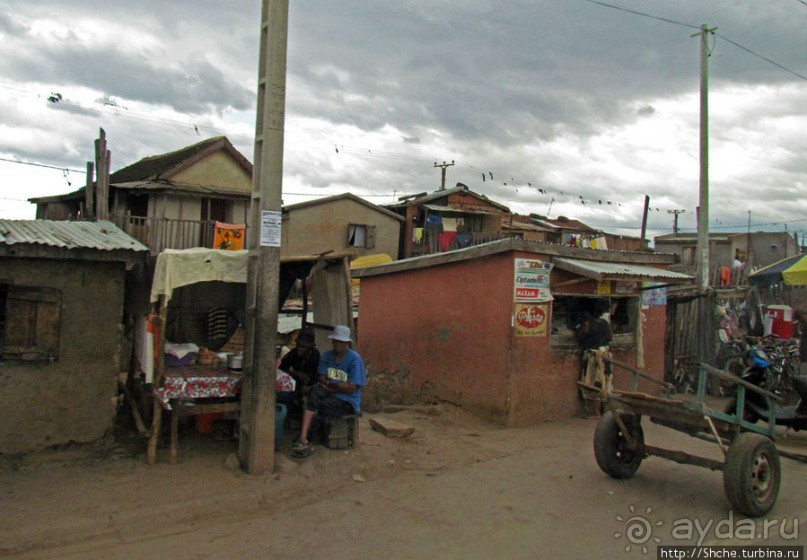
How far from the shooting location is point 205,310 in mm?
9461

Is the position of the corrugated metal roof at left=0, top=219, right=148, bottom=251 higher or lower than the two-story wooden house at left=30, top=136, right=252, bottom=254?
lower

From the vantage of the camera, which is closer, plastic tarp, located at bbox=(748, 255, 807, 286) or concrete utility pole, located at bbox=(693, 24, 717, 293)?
plastic tarp, located at bbox=(748, 255, 807, 286)

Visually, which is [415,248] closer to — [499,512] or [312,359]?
[312,359]

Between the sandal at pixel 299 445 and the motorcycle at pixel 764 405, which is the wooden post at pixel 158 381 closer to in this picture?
the sandal at pixel 299 445

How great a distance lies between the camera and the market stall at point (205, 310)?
6.84 m

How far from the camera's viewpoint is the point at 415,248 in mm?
31641

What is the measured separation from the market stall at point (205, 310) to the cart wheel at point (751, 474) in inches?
185

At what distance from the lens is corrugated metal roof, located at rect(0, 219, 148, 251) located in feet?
21.8

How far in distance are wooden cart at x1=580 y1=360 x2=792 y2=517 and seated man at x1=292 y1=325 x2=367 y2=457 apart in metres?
2.82

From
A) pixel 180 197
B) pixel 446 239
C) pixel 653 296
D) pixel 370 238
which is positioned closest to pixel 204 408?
pixel 653 296

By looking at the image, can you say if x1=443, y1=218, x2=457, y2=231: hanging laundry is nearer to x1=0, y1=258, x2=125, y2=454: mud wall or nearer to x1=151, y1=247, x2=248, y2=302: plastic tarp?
x1=151, y1=247, x2=248, y2=302: plastic tarp

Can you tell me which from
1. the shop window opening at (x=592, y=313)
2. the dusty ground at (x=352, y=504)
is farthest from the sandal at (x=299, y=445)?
the shop window opening at (x=592, y=313)

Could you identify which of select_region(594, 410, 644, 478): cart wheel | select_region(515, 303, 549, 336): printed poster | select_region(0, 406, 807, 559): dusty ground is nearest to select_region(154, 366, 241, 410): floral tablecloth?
select_region(0, 406, 807, 559): dusty ground

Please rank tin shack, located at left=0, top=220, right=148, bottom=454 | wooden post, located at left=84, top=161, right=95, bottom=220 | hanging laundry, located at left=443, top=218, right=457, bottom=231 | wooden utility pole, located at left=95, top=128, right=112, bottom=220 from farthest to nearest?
hanging laundry, located at left=443, top=218, right=457, bottom=231
wooden post, located at left=84, top=161, right=95, bottom=220
wooden utility pole, located at left=95, top=128, right=112, bottom=220
tin shack, located at left=0, top=220, right=148, bottom=454
